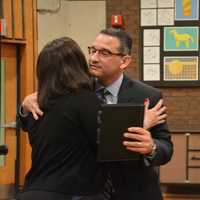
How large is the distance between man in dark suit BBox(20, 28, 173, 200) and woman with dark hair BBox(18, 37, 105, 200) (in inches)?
5.5

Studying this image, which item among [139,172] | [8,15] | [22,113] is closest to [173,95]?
[8,15]

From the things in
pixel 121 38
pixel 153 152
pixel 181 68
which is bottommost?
pixel 153 152

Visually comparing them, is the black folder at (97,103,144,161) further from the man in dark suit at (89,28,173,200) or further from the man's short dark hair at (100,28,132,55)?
the man's short dark hair at (100,28,132,55)

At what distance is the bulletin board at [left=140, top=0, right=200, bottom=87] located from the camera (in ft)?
22.5

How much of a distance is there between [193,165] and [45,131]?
4.94m

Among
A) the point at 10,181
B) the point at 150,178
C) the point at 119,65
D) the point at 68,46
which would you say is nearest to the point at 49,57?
the point at 68,46

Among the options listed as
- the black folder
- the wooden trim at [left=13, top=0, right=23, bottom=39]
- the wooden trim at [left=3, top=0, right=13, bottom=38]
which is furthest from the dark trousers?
the wooden trim at [left=13, top=0, right=23, bottom=39]

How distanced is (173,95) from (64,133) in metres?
5.32

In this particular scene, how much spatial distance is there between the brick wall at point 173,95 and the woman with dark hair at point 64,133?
5.19 metres

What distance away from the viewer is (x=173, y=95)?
22.9ft

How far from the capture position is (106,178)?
6.48ft

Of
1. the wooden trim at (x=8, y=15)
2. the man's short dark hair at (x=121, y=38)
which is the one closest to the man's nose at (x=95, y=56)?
the man's short dark hair at (x=121, y=38)

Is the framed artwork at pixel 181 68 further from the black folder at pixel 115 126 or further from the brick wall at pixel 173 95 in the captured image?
the black folder at pixel 115 126

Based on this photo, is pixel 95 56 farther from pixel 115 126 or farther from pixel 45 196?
pixel 45 196
